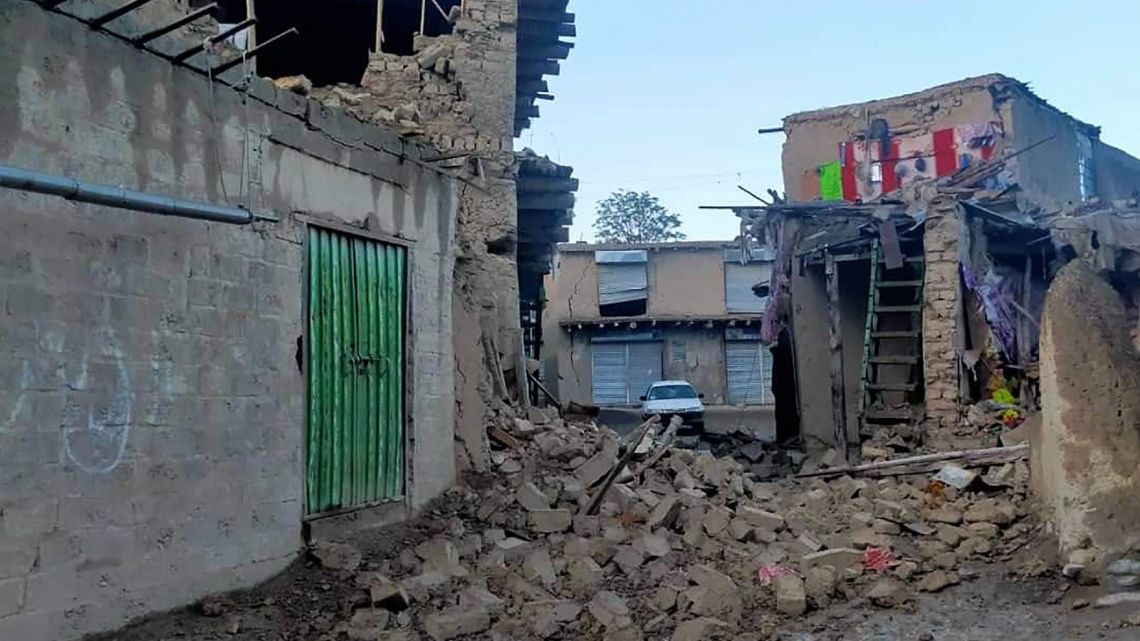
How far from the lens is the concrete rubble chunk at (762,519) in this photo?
8.23m

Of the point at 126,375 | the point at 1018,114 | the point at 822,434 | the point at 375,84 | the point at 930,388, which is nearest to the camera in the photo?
the point at 126,375

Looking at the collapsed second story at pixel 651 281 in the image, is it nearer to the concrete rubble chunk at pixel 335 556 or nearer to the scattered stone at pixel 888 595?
the scattered stone at pixel 888 595

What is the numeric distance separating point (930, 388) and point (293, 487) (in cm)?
797

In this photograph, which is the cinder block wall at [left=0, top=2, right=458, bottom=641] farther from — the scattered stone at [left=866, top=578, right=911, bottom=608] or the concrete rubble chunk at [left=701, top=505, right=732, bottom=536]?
the scattered stone at [left=866, top=578, right=911, bottom=608]

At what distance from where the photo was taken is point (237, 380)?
5918mm

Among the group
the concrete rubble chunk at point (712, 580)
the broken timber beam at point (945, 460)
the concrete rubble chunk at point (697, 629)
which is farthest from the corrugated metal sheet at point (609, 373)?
the concrete rubble chunk at point (697, 629)

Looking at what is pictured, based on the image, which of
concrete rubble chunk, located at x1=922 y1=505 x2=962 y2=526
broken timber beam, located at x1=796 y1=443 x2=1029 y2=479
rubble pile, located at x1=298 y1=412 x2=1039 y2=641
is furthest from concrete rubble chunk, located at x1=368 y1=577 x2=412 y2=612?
broken timber beam, located at x1=796 y1=443 x2=1029 y2=479

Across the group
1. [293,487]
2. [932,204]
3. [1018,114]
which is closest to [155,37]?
[293,487]

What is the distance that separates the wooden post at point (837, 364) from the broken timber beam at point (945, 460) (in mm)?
2179

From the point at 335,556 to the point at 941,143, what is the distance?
56.7 ft

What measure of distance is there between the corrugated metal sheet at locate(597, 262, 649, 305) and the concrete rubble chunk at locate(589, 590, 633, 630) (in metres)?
23.0

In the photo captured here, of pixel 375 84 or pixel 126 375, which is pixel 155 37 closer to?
pixel 126 375

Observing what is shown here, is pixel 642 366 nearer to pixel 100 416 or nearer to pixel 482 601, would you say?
pixel 482 601

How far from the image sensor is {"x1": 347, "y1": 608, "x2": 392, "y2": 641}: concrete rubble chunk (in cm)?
566
